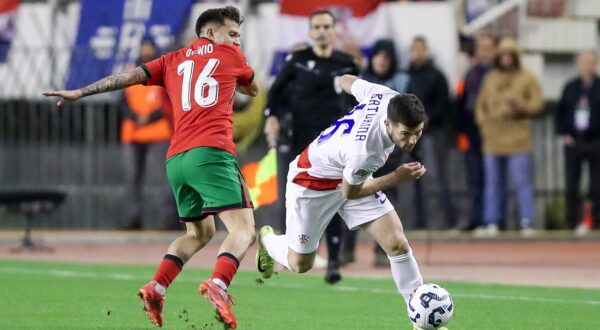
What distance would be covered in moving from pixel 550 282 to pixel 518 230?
616cm

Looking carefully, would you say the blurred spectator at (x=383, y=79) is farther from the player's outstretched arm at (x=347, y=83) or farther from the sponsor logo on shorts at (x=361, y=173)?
the sponsor logo on shorts at (x=361, y=173)

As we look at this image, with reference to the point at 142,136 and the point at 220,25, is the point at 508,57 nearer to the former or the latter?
the point at 142,136

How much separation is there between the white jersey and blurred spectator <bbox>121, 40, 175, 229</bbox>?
33.3 ft

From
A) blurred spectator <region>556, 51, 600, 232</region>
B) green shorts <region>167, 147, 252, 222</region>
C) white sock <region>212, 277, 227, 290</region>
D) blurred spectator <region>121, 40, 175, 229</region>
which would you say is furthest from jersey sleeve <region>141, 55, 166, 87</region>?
blurred spectator <region>556, 51, 600, 232</region>

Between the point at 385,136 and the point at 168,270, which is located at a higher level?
the point at 385,136

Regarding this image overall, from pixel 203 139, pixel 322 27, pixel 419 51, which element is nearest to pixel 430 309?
pixel 203 139

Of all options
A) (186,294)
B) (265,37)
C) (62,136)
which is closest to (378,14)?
(265,37)

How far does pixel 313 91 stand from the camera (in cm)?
1506

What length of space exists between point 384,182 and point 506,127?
11149 millimetres

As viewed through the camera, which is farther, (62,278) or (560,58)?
(560,58)

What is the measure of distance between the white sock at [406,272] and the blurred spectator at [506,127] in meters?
10.2

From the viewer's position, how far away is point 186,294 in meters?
13.5

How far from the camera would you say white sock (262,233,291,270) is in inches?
456

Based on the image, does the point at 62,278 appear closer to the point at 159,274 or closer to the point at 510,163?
the point at 159,274
